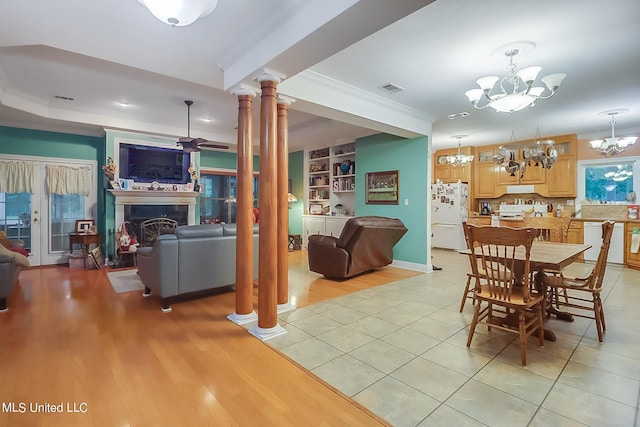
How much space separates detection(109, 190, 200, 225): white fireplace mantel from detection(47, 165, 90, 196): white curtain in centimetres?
74

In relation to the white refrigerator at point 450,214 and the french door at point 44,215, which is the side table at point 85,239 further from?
the white refrigerator at point 450,214

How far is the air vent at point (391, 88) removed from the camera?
12.6 ft

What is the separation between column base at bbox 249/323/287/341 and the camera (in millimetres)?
2690

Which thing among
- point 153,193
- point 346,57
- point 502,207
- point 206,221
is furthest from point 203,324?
point 502,207

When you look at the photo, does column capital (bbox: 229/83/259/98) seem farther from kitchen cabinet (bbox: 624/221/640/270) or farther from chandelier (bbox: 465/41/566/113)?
kitchen cabinet (bbox: 624/221/640/270)

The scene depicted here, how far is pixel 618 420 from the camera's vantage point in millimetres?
1647

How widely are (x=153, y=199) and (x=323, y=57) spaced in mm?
5265

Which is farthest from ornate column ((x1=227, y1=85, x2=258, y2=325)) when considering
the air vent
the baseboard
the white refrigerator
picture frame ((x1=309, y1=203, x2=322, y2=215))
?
the white refrigerator

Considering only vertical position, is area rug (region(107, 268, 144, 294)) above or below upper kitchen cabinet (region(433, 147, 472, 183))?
below

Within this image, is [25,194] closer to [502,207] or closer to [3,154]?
[3,154]

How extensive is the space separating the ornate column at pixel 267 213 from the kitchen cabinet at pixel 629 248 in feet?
21.2

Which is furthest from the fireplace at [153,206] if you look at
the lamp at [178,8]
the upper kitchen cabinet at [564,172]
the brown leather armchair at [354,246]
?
the upper kitchen cabinet at [564,172]

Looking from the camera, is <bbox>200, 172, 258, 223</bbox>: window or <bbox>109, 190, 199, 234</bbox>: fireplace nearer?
<bbox>109, 190, 199, 234</bbox>: fireplace

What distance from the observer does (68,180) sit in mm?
5926
